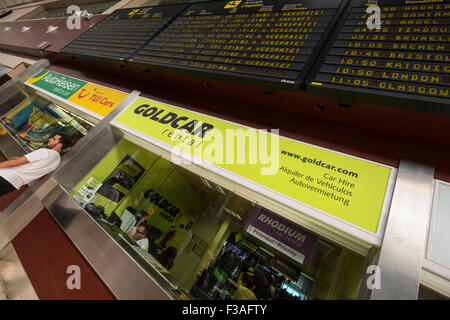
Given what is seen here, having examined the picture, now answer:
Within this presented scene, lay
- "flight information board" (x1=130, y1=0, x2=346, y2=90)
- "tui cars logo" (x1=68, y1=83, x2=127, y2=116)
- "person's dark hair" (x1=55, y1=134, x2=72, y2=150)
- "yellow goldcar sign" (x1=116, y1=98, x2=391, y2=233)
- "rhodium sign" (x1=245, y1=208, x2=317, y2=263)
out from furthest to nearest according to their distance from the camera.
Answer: "person's dark hair" (x1=55, y1=134, x2=72, y2=150), "tui cars logo" (x1=68, y1=83, x2=127, y2=116), "rhodium sign" (x1=245, y1=208, x2=317, y2=263), "flight information board" (x1=130, y1=0, x2=346, y2=90), "yellow goldcar sign" (x1=116, y1=98, x2=391, y2=233)

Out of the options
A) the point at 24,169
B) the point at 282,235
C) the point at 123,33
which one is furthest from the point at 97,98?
the point at 282,235

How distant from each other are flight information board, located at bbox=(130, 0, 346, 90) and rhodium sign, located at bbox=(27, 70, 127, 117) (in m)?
0.60

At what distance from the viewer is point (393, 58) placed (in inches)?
36.2

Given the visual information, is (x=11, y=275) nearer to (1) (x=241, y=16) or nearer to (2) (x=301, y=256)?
(2) (x=301, y=256)

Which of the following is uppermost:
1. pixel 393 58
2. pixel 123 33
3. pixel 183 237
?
pixel 123 33

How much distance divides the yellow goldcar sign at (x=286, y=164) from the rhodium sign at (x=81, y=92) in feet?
2.14

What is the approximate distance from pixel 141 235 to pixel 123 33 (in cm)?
217

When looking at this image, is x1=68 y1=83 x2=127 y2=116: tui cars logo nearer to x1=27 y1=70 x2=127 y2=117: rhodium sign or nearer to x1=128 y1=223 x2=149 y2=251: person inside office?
x1=27 y1=70 x2=127 y2=117: rhodium sign

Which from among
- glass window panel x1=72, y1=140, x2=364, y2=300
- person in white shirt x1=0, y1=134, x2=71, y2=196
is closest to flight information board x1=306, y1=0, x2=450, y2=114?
glass window panel x1=72, y1=140, x2=364, y2=300

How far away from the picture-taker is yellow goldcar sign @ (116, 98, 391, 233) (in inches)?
36.1

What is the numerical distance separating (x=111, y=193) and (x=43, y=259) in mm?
677

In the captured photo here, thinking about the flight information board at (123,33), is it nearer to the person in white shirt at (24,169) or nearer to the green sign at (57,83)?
the green sign at (57,83)

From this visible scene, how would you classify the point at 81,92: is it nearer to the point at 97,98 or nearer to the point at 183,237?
the point at 97,98
